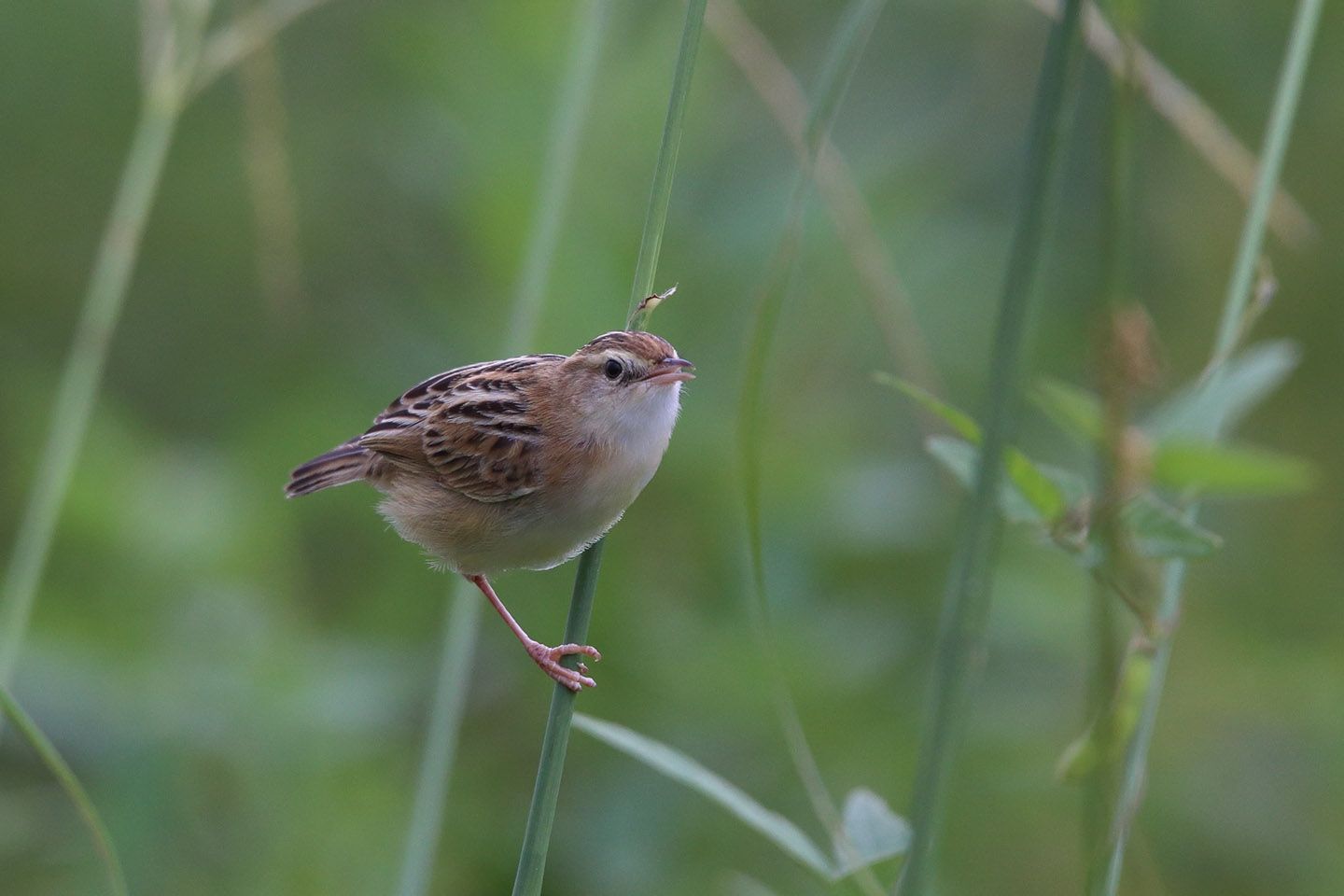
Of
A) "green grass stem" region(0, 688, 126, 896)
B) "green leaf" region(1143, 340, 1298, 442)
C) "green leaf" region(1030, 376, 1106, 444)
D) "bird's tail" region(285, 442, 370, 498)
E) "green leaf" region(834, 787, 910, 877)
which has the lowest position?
"green grass stem" region(0, 688, 126, 896)

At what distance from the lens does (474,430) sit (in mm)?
3393

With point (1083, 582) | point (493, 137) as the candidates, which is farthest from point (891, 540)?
point (493, 137)

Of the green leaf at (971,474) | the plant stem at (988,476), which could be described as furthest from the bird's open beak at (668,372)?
the plant stem at (988,476)

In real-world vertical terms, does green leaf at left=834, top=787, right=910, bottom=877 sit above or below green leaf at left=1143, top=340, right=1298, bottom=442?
below

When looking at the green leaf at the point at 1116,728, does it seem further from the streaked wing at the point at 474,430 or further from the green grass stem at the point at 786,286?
the streaked wing at the point at 474,430

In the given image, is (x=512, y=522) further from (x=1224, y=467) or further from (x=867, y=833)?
(x=1224, y=467)

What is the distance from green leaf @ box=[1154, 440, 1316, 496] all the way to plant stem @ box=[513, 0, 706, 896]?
0.95 metres

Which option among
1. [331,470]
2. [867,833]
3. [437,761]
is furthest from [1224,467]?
[331,470]

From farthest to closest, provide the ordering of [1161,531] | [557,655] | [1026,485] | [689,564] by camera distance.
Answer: [689,564]
[557,655]
[1026,485]
[1161,531]

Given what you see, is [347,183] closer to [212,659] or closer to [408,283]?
[408,283]

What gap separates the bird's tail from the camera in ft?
12.0

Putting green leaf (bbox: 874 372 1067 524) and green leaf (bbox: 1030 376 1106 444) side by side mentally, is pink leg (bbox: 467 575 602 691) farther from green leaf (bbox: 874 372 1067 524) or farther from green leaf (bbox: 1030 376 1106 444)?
green leaf (bbox: 1030 376 1106 444)

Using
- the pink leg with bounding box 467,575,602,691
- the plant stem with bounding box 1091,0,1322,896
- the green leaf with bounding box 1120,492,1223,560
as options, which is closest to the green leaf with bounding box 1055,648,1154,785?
the plant stem with bounding box 1091,0,1322,896

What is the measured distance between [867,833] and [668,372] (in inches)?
48.8
